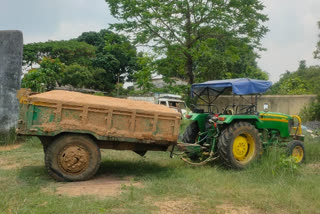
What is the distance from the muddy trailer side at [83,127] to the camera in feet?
17.6

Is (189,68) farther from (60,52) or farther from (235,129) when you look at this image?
(60,52)

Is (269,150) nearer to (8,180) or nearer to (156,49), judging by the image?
(8,180)

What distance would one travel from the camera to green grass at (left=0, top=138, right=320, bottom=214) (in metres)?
4.24

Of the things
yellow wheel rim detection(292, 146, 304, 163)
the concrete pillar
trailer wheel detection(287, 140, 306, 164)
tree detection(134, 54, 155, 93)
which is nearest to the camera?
trailer wheel detection(287, 140, 306, 164)

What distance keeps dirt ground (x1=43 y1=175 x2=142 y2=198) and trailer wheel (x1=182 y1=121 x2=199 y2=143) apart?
2482 millimetres

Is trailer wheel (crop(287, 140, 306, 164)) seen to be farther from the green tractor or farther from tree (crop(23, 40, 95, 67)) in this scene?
tree (crop(23, 40, 95, 67))

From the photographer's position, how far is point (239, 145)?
7059 millimetres

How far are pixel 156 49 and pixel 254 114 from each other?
23.5ft

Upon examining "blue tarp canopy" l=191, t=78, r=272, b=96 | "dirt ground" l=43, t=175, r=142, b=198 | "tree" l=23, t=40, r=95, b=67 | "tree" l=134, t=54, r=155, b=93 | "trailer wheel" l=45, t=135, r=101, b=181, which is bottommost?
"dirt ground" l=43, t=175, r=142, b=198

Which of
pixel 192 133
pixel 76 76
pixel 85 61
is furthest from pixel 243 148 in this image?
pixel 85 61

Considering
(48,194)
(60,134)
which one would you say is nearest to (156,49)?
(60,134)

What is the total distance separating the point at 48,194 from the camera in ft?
15.3

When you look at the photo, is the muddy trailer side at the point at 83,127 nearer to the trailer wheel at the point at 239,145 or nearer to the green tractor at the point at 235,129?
the green tractor at the point at 235,129

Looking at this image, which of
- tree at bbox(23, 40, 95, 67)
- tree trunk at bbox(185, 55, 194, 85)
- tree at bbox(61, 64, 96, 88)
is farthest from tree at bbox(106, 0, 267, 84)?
tree at bbox(23, 40, 95, 67)
